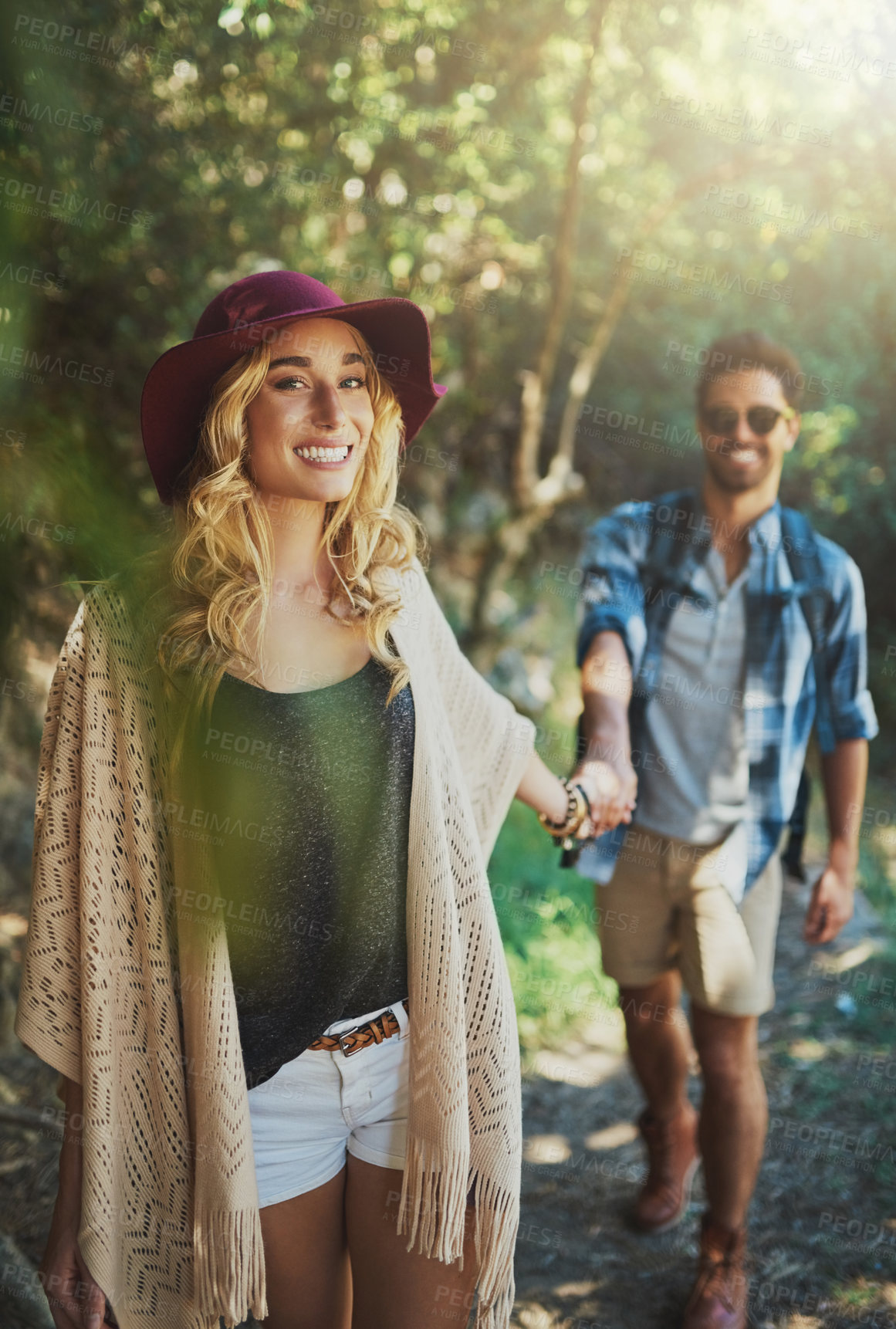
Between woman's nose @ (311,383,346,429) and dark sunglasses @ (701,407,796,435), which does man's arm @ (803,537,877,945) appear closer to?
dark sunglasses @ (701,407,796,435)

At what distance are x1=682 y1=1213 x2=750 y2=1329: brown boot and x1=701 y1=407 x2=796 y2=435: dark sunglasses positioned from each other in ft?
6.55

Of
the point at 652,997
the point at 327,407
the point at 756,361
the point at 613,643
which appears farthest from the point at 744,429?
the point at 652,997

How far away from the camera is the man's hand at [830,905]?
2.38 meters

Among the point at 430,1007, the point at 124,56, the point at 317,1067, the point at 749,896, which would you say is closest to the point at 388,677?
the point at 430,1007

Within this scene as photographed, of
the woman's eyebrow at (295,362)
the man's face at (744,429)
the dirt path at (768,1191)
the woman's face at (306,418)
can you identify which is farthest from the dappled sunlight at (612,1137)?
the woman's eyebrow at (295,362)

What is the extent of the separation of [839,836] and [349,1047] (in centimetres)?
140

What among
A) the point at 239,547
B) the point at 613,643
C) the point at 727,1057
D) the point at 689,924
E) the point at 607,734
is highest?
the point at 239,547

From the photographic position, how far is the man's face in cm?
231

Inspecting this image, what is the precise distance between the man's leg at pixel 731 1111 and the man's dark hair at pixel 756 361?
1.57 metres

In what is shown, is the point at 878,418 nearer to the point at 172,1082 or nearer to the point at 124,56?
the point at 124,56

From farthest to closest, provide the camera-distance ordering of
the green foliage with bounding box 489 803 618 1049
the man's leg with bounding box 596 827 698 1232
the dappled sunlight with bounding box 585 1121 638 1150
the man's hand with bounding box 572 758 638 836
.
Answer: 1. the green foliage with bounding box 489 803 618 1049
2. the dappled sunlight with bounding box 585 1121 638 1150
3. the man's leg with bounding box 596 827 698 1232
4. the man's hand with bounding box 572 758 638 836

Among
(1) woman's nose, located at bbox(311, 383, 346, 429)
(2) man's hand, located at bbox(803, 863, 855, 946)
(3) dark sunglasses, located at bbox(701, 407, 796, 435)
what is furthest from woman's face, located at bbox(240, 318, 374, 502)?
(2) man's hand, located at bbox(803, 863, 855, 946)

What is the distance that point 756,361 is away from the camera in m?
2.32

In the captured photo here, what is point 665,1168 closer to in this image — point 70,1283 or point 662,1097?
point 662,1097
